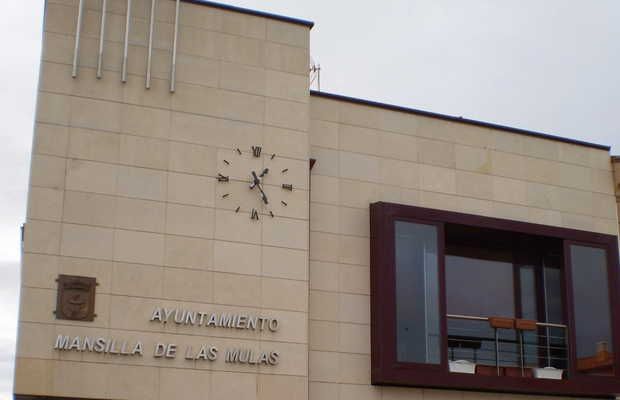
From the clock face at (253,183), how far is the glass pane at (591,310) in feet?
19.7

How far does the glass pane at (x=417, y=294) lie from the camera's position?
670 inches

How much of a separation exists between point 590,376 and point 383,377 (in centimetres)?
417

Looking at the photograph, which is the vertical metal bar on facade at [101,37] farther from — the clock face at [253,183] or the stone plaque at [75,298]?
the stone plaque at [75,298]

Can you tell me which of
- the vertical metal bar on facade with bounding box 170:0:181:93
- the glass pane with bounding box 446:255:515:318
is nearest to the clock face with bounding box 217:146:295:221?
the vertical metal bar on facade with bounding box 170:0:181:93

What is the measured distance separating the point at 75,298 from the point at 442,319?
6.27 m

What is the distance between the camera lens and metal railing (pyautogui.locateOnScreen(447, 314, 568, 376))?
18.1 meters

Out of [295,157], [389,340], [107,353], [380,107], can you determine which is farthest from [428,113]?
[107,353]

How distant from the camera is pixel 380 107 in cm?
1866

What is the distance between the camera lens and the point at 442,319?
17266mm

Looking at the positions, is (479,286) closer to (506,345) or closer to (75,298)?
(506,345)

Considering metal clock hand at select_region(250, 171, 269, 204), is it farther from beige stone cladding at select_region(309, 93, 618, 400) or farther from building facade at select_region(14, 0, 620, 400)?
beige stone cladding at select_region(309, 93, 618, 400)

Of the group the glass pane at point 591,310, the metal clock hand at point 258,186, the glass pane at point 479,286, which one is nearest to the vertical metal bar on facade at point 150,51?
the metal clock hand at point 258,186

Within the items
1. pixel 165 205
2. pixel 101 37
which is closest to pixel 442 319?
pixel 165 205

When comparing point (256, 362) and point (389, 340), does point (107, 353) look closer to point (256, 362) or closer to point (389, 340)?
point (256, 362)
